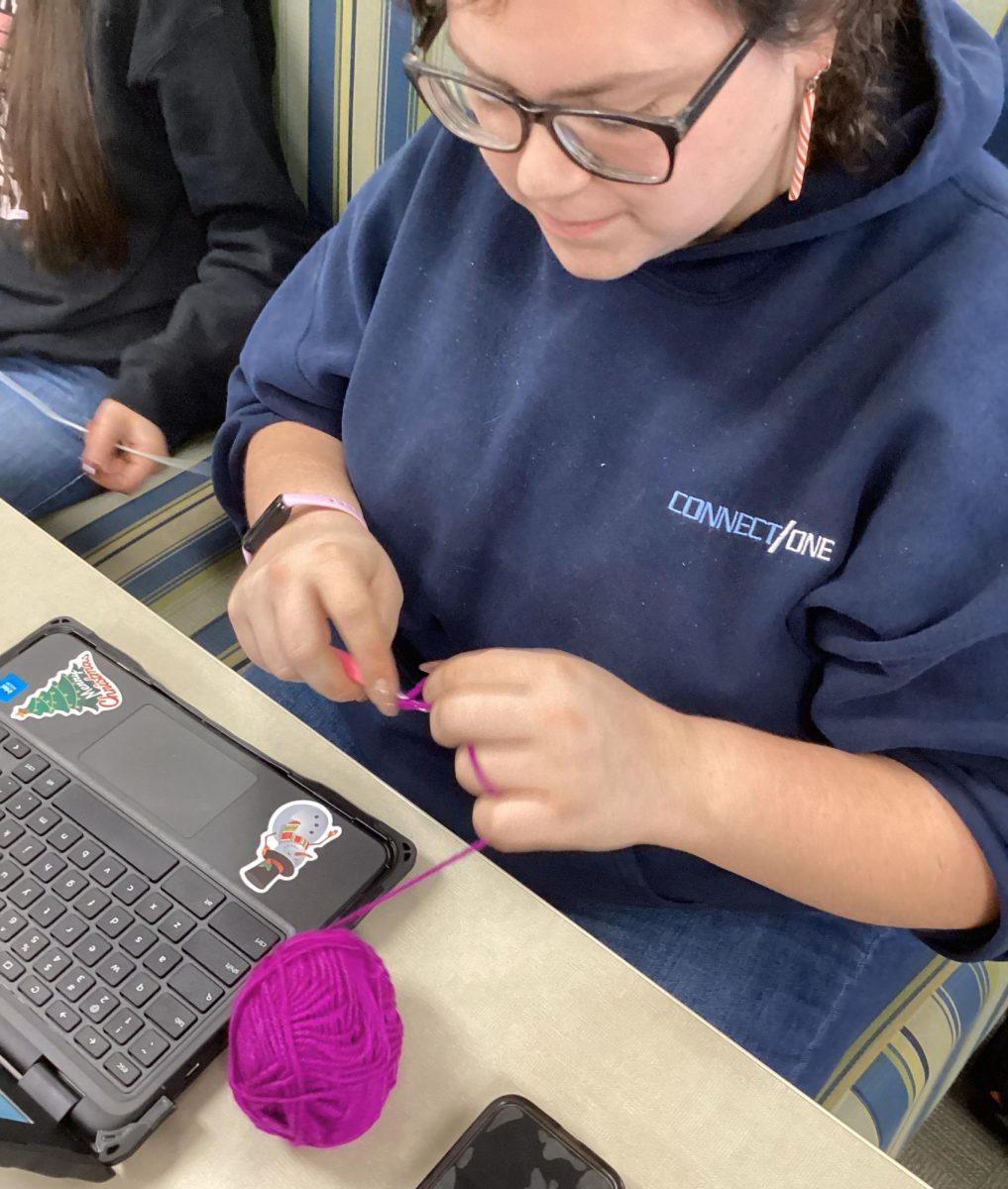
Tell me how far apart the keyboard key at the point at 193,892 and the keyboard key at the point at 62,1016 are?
7 centimetres

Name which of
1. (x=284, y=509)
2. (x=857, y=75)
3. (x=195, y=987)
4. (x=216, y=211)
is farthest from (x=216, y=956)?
(x=216, y=211)

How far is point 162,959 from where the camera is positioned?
1.58ft

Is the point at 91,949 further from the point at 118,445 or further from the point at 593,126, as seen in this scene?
the point at 118,445

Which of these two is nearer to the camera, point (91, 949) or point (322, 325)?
point (91, 949)

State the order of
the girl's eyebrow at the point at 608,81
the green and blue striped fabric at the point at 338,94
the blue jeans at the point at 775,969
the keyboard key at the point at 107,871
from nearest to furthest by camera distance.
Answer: the girl's eyebrow at the point at 608,81 < the keyboard key at the point at 107,871 < the blue jeans at the point at 775,969 < the green and blue striped fabric at the point at 338,94

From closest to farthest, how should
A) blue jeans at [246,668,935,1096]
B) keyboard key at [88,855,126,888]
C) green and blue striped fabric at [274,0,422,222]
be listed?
keyboard key at [88,855,126,888] < blue jeans at [246,668,935,1096] < green and blue striped fabric at [274,0,422,222]

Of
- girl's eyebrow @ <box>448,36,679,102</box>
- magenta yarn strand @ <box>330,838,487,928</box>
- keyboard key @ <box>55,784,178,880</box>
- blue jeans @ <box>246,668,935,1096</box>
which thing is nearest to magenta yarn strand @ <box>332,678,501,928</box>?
magenta yarn strand @ <box>330,838,487,928</box>

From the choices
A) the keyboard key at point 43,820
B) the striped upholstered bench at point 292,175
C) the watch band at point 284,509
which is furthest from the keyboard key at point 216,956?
the striped upholstered bench at point 292,175

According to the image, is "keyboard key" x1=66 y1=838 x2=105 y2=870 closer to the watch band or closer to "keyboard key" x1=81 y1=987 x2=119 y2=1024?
"keyboard key" x1=81 y1=987 x2=119 y2=1024

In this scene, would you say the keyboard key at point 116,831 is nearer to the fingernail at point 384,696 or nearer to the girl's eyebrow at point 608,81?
the fingernail at point 384,696

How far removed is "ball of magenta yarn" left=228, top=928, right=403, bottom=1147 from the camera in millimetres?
416

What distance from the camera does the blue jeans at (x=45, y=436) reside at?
1042mm

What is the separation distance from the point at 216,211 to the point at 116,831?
0.79 meters

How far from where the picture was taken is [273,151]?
3.57ft
